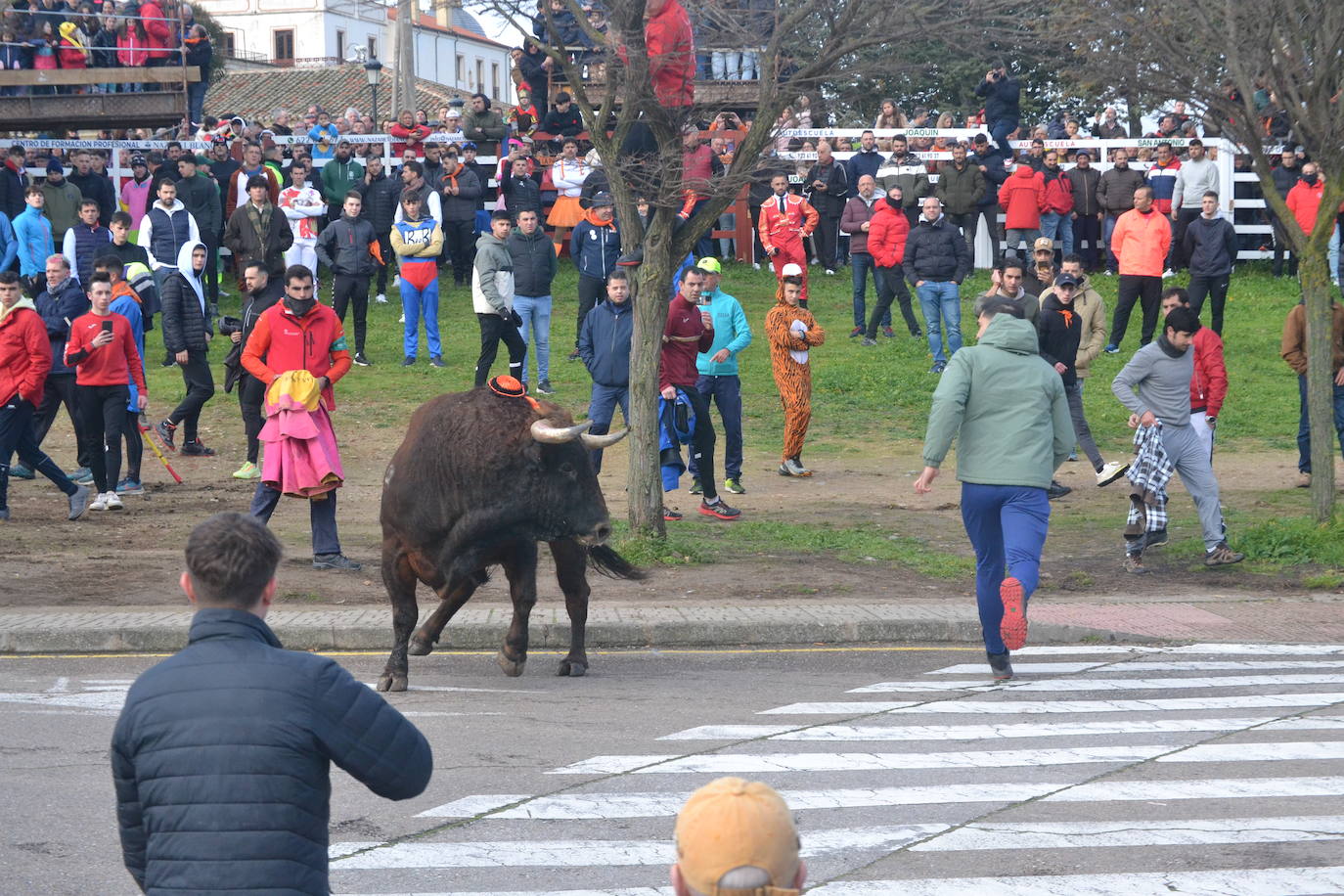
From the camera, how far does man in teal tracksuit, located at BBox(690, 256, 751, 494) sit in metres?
15.8

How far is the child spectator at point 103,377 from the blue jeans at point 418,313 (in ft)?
22.6

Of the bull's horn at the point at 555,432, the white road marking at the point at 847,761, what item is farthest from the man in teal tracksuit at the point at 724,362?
the white road marking at the point at 847,761

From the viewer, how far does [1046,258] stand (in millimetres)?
17062

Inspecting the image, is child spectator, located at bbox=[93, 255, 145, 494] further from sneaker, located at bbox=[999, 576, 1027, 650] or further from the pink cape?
sneaker, located at bbox=[999, 576, 1027, 650]

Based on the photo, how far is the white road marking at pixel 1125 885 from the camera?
229 inches

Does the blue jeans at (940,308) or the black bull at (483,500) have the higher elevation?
the blue jeans at (940,308)

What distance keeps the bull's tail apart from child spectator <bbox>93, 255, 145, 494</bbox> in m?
6.85

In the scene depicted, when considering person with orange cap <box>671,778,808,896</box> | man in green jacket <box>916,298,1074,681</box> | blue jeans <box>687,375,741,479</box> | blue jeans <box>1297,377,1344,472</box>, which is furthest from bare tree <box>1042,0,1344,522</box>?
person with orange cap <box>671,778,808,896</box>

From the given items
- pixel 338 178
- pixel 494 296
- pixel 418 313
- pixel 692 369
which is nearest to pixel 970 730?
pixel 692 369

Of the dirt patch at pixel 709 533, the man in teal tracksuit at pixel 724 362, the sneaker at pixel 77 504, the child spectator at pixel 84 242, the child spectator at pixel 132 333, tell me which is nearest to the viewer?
the dirt patch at pixel 709 533

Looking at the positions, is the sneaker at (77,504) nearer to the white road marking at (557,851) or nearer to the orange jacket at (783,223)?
the white road marking at (557,851)

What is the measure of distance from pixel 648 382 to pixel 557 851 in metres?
7.53

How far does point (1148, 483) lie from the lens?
43.2 ft

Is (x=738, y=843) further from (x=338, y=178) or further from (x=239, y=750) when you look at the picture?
(x=338, y=178)
